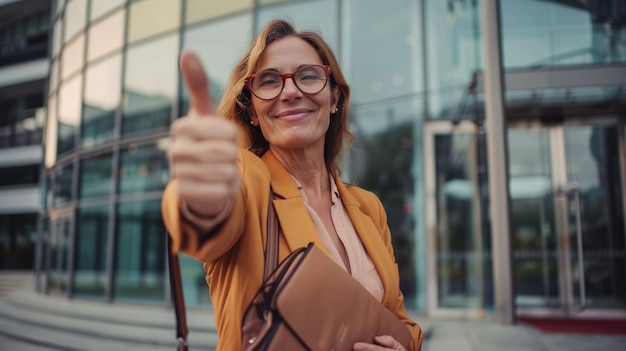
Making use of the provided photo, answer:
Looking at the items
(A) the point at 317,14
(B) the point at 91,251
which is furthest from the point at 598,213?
(B) the point at 91,251

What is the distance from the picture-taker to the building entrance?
25.1 feet

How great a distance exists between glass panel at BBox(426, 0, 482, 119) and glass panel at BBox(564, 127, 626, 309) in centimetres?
215

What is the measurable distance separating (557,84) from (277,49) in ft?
22.1

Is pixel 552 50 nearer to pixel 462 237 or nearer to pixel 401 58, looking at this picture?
pixel 401 58

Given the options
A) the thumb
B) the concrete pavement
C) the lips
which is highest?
the lips

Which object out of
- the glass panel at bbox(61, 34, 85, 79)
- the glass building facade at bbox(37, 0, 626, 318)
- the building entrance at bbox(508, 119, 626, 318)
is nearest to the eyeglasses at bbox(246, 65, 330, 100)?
the glass building facade at bbox(37, 0, 626, 318)

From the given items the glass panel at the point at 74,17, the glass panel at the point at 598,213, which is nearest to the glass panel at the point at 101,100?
the glass panel at the point at 74,17

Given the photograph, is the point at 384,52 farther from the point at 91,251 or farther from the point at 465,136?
the point at 91,251

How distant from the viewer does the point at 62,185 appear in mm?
11750

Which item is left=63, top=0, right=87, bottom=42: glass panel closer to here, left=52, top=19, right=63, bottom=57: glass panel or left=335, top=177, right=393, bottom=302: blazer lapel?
left=52, top=19, right=63, bottom=57: glass panel

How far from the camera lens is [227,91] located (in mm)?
1350

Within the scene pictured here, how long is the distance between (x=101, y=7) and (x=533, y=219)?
34.0 feet

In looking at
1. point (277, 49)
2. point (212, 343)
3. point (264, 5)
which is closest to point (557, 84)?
point (264, 5)

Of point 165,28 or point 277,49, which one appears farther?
point 165,28
